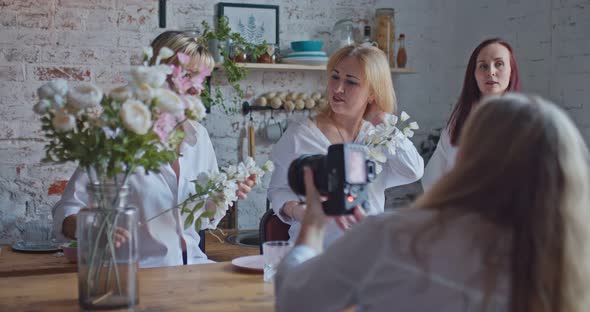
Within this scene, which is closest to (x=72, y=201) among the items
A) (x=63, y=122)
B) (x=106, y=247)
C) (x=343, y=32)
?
(x=106, y=247)

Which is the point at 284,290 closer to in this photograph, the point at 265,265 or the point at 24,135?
the point at 265,265

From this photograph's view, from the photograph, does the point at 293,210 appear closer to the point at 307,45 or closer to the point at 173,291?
the point at 173,291

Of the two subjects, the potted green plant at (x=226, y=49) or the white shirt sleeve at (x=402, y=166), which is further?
the potted green plant at (x=226, y=49)

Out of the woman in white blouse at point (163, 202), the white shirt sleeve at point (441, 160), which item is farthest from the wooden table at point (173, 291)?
the white shirt sleeve at point (441, 160)

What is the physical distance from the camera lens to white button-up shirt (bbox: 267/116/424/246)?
0.96 meters

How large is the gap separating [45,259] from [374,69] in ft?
4.87

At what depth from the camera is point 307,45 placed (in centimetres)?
384

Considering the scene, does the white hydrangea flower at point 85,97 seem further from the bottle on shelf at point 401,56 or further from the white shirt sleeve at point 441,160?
the bottle on shelf at point 401,56

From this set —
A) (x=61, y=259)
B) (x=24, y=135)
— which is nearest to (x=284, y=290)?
(x=61, y=259)

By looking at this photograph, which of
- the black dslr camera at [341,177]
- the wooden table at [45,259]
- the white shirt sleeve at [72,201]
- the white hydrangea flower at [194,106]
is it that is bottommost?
the wooden table at [45,259]

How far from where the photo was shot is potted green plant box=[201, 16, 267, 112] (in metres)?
3.71

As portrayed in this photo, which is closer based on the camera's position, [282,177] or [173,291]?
[173,291]

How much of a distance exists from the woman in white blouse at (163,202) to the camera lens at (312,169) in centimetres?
58

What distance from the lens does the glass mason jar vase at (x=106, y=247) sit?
153 centimetres
